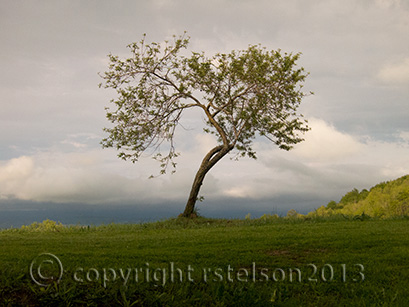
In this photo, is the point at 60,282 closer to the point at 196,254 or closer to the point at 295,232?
the point at 196,254

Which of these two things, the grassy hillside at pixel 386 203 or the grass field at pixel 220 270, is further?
the grassy hillside at pixel 386 203

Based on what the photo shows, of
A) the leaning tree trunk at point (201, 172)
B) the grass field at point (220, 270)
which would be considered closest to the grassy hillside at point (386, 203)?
the leaning tree trunk at point (201, 172)

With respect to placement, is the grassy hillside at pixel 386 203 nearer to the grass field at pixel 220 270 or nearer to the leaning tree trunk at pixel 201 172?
the leaning tree trunk at pixel 201 172

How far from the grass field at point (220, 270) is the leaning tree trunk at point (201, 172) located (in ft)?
27.7

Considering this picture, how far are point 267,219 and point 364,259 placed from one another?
35.5 feet

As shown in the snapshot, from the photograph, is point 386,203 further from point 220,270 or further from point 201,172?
point 220,270

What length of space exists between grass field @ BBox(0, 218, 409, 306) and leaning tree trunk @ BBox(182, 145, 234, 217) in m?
8.43

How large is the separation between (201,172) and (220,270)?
14889 mm

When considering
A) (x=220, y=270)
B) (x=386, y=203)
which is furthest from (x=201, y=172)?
(x=220, y=270)

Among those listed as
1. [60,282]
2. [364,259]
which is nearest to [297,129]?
[364,259]

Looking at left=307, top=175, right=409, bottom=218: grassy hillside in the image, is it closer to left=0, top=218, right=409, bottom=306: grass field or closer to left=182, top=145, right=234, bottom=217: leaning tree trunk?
left=182, top=145, right=234, bottom=217: leaning tree trunk

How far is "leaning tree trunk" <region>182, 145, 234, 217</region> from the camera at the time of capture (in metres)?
24.1

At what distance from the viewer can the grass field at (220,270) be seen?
280 inches

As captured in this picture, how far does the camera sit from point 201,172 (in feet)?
79.7
